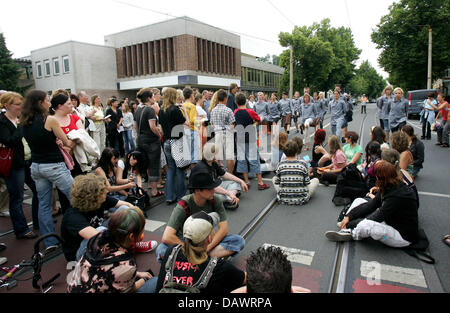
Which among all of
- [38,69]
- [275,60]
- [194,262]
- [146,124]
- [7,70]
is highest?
[275,60]

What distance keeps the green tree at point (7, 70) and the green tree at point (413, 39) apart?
47673 millimetres

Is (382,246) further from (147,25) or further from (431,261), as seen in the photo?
(147,25)

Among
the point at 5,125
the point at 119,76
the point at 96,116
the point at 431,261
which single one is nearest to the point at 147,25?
the point at 119,76

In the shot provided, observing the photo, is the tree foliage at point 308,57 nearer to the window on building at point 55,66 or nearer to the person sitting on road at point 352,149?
the window on building at point 55,66

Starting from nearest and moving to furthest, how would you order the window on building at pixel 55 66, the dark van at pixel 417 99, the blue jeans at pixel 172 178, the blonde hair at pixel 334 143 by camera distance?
1. the blue jeans at pixel 172 178
2. the blonde hair at pixel 334 143
3. the dark van at pixel 417 99
4. the window on building at pixel 55 66

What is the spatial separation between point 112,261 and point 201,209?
3.74 ft

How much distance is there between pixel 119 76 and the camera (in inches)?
1708

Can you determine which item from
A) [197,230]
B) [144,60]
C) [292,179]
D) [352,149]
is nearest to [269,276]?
[197,230]

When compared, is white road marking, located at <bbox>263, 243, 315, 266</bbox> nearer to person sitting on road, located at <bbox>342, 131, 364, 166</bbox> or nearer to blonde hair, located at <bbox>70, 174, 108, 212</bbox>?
blonde hair, located at <bbox>70, 174, 108, 212</bbox>

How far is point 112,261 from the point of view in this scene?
7.38 ft

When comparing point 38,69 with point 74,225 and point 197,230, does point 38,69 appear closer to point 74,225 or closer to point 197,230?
point 74,225

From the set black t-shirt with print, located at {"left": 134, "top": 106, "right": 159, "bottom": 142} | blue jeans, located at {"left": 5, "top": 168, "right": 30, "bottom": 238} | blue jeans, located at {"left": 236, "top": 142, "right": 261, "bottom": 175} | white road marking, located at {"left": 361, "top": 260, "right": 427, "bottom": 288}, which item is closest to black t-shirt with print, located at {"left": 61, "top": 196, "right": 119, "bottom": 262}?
blue jeans, located at {"left": 5, "top": 168, "right": 30, "bottom": 238}

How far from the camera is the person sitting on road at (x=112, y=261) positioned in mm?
2176

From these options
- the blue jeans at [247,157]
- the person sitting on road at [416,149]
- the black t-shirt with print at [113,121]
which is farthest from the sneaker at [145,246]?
the black t-shirt with print at [113,121]
